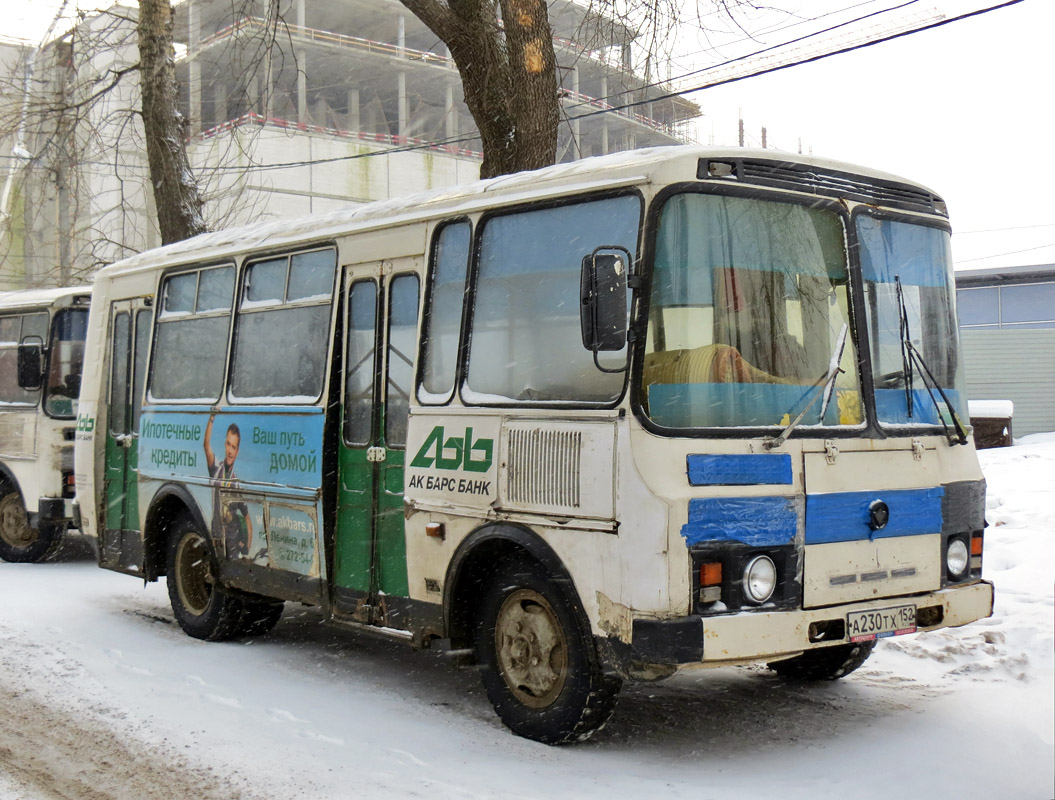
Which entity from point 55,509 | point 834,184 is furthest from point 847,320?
point 55,509

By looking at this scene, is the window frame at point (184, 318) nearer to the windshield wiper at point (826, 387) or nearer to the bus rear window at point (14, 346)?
the bus rear window at point (14, 346)

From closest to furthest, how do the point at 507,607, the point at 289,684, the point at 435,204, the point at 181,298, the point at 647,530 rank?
the point at 647,530, the point at 507,607, the point at 435,204, the point at 289,684, the point at 181,298

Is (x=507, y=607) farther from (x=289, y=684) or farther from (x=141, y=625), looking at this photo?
(x=141, y=625)

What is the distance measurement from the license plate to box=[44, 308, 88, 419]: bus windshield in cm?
963

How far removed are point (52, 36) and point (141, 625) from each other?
13.9m

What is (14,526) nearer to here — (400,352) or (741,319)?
(400,352)

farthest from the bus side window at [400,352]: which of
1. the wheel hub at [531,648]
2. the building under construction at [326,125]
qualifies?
the building under construction at [326,125]

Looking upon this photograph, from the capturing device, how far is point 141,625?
9539 mm

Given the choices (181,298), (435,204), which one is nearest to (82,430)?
(181,298)

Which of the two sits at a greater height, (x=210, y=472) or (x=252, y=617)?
(x=210, y=472)

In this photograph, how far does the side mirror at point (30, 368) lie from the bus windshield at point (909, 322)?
967cm

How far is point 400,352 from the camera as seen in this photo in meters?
7.18

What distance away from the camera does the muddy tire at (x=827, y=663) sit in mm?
7082

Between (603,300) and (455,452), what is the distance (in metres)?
1.49
